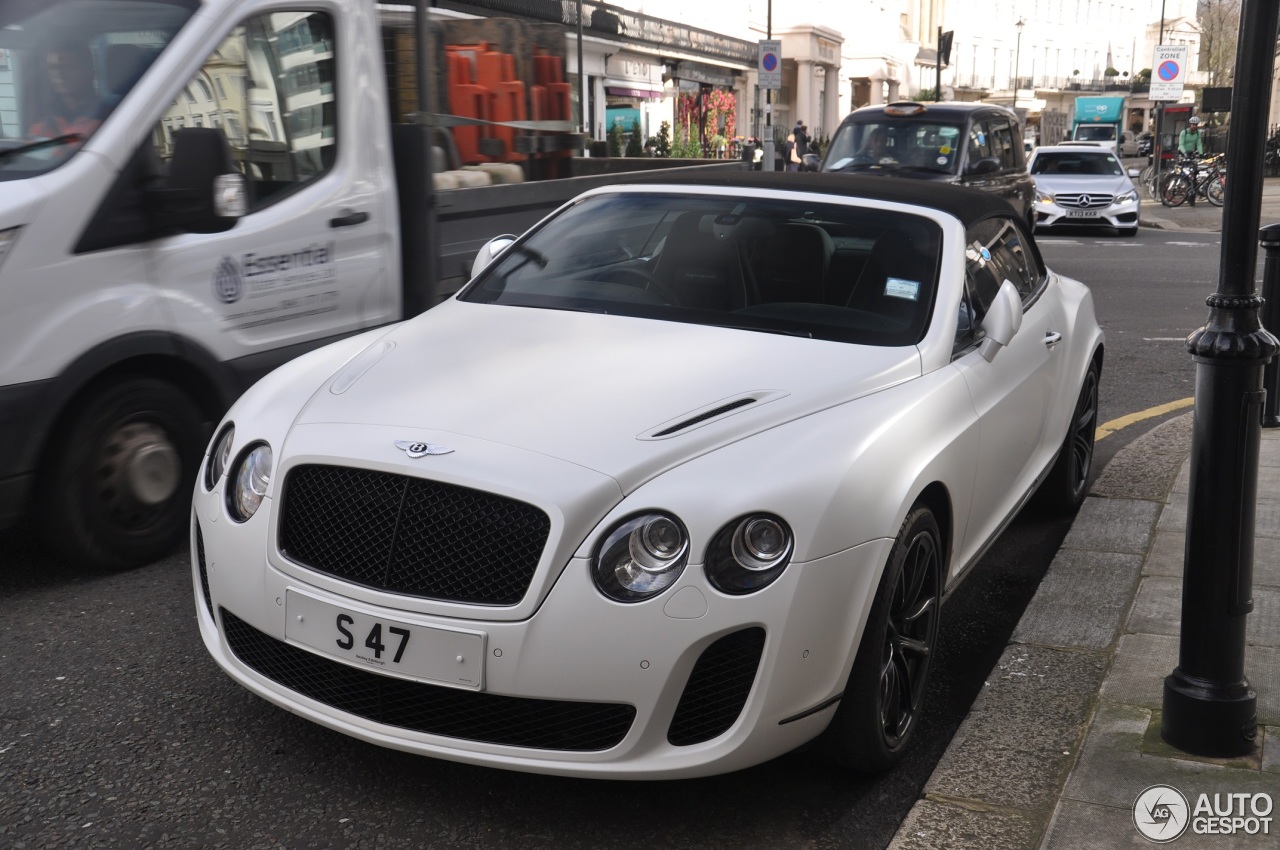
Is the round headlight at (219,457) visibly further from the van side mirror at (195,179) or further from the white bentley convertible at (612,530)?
the van side mirror at (195,179)

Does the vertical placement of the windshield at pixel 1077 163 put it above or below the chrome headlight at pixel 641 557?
below

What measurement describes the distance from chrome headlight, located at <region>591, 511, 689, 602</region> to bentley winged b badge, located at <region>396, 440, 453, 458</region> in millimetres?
439

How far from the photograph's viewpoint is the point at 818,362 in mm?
3652

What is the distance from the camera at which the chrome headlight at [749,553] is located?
284 centimetres

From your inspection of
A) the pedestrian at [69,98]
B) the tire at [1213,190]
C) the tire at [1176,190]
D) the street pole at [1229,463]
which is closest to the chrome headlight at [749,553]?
the street pole at [1229,463]

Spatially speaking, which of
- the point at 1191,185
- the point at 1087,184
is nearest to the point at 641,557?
the point at 1087,184

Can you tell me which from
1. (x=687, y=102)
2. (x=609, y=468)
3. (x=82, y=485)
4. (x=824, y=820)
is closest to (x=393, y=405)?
(x=609, y=468)

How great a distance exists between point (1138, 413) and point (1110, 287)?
20.7ft

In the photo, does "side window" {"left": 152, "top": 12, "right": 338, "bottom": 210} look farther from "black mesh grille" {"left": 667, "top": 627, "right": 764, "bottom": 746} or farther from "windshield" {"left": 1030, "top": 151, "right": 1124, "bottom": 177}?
"windshield" {"left": 1030, "top": 151, "right": 1124, "bottom": 177}

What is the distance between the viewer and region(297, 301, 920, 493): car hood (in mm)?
3096

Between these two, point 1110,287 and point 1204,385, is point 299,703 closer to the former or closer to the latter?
point 1204,385

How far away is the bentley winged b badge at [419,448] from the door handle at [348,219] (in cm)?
259

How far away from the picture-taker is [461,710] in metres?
2.95

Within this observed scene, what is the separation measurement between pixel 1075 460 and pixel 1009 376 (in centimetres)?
141
